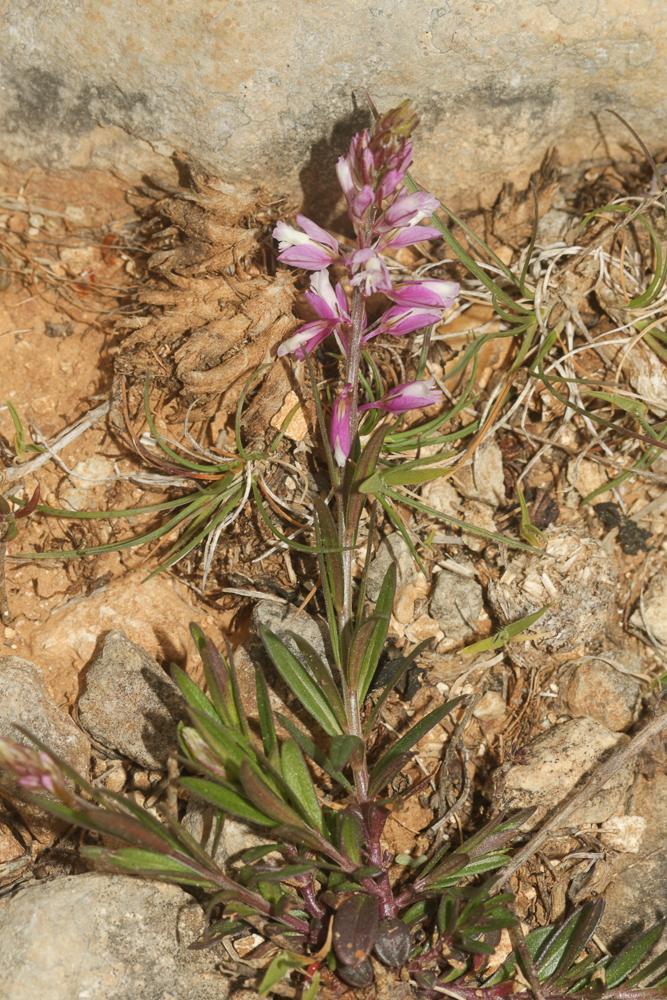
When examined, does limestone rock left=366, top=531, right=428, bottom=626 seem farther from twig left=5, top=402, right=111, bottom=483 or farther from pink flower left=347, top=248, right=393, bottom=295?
twig left=5, top=402, right=111, bottom=483

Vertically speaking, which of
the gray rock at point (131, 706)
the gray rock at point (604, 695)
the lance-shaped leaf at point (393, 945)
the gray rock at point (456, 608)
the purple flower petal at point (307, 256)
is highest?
the purple flower petal at point (307, 256)

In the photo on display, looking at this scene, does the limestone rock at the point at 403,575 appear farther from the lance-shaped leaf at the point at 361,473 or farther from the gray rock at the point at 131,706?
the gray rock at the point at 131,706

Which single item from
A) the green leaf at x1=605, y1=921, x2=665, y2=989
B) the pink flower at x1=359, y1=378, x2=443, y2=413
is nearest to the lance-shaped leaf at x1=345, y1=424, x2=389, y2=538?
the pink flower at x1=359, y1=378, x2=443, y2=413

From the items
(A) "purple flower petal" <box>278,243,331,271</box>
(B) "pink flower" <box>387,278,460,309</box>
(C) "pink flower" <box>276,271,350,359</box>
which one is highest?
(A) "purple flower petal" <box>278,243,331,271</box>

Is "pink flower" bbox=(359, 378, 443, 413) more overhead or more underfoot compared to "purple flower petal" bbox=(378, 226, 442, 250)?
more underfoot

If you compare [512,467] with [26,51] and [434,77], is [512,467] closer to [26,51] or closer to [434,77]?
[434,77]

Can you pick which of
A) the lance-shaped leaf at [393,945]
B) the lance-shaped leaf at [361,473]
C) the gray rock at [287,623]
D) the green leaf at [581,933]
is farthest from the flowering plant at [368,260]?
the green leaf at [581,933]
